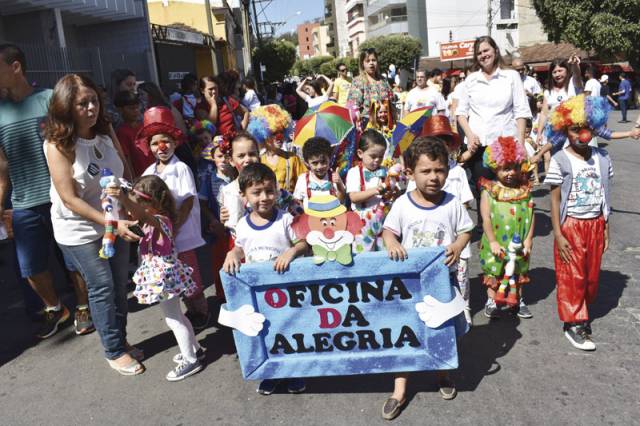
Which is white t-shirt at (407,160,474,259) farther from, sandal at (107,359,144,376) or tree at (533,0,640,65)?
tree at (533,0,640,65)

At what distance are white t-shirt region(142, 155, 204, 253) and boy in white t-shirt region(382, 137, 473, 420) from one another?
1.39 meters

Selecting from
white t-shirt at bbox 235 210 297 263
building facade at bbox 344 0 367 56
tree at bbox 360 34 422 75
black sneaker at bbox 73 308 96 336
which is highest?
building facade at bbox 344 0 367 56

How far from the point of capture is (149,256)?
3.46m

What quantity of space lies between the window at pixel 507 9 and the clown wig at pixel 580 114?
54860mm

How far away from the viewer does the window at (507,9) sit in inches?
2078

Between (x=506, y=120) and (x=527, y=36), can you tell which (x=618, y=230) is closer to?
(x=506, y=120)

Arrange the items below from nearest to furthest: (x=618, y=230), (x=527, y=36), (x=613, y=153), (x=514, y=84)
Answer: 1. (x=514, y=84)
2. (x=618, y=230)
3. (x=613, y=153)
4. (x=527, y=36)

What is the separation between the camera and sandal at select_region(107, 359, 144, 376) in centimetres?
369

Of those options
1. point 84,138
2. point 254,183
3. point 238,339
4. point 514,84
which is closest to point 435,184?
point 254,183

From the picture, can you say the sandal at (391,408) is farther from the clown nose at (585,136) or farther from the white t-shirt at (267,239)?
the clown nose at (585,136)

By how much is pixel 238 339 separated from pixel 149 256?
2.75 ft

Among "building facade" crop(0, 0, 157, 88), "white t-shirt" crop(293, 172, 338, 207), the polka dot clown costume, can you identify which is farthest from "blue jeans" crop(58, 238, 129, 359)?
"building facade" crop(0, 0, 157, 88)

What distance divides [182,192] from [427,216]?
165 cm

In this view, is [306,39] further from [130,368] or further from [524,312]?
[130,368]
